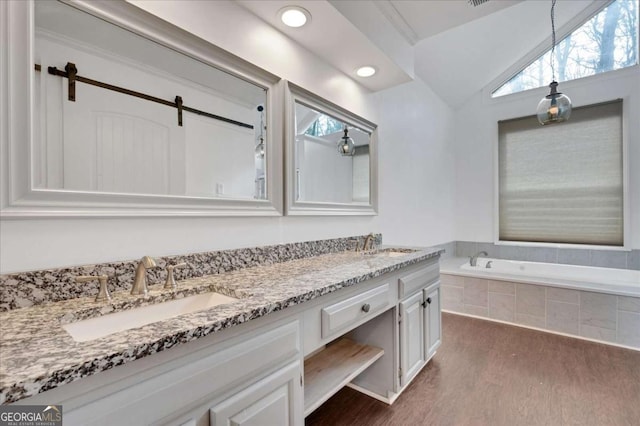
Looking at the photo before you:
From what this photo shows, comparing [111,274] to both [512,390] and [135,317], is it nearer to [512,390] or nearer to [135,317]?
[135,317]

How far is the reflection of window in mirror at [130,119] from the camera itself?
91cm

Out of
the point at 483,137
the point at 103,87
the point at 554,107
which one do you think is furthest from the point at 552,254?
the point at 103,87

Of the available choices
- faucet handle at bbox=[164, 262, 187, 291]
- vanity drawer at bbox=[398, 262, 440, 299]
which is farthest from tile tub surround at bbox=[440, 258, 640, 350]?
faucet handle at bbox=[164, 262, 187, 291]

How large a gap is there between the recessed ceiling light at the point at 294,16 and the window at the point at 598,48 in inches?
144

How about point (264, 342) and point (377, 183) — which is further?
point (377, 183)

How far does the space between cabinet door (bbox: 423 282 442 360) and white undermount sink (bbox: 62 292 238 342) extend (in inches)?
55.9

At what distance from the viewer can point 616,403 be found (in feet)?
5.45

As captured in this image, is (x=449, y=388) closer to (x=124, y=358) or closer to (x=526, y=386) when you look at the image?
(x=526, y=386)

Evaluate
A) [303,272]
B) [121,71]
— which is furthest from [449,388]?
[121,71]

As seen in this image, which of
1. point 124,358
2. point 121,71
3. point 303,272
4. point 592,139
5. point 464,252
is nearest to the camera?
point 124,358

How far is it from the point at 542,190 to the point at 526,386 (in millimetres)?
2757

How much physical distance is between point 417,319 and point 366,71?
1731 mm

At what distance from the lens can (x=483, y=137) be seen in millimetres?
4043

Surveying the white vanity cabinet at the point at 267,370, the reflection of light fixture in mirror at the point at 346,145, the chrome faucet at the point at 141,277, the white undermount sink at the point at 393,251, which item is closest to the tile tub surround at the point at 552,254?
the white undermount sink at the point at 393,251
